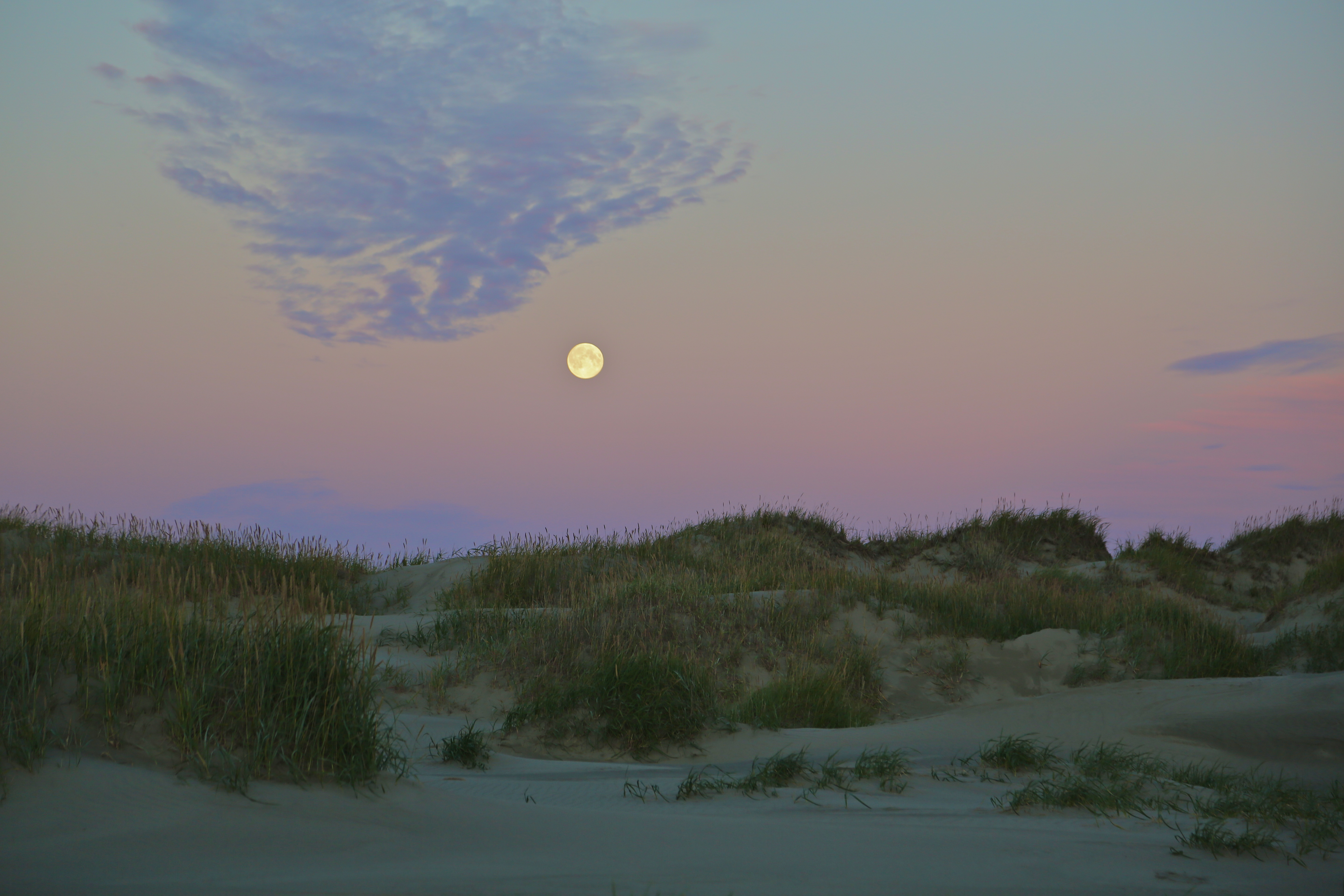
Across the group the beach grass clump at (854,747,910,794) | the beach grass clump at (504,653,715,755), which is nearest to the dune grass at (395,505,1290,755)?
the beach grass clump at (504,653,715,755)

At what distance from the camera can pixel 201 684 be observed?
391cm

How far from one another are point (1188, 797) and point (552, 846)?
12.2 feet

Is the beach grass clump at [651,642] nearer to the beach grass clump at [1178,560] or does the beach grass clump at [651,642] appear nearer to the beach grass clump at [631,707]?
the beach grass clump at [631,707]

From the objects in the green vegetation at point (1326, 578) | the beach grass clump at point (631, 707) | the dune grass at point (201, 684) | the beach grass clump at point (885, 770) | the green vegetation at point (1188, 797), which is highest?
the green vegetation at point (1326, 578)

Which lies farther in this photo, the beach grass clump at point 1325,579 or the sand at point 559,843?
the beach grass clump at point 1325,579

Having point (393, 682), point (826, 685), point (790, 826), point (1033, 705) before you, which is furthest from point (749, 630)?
point (790, 826)

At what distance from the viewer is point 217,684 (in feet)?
12.9

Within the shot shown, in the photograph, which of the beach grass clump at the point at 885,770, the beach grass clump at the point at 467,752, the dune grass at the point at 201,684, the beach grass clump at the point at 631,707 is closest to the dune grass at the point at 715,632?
the beach grass clump at the point at 631,707

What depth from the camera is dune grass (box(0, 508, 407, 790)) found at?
371 centimetres

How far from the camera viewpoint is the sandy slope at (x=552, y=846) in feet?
9.90

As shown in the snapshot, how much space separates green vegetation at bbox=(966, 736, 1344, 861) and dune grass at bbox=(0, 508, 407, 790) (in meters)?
3.36

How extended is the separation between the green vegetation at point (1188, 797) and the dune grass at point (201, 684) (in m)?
3.36

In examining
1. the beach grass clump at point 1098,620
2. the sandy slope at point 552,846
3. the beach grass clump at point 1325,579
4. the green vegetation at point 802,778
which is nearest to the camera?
the sandy slope at point 552,846

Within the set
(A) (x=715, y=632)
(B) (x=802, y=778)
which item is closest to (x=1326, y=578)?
(A) (x=715, y=632)
